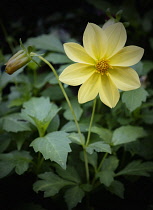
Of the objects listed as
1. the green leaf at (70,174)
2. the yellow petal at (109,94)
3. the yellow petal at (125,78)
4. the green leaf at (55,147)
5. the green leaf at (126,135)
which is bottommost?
the green leaf at (70,174)

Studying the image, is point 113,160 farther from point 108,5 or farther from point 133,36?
point 108,5

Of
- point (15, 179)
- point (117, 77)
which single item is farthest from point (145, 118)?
point (15, 179)

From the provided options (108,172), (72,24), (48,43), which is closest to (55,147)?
(108,172)

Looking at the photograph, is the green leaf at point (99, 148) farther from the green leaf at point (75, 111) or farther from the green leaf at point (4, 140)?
the green leaf at point (4, 140)

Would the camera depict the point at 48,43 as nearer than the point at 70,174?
No

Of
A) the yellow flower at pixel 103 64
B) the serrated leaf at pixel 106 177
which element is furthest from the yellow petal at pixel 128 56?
the serrated leaf at pixel 106 177

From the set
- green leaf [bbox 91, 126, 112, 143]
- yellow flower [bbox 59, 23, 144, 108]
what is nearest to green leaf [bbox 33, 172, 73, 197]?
green leaf [bbox 91, 126, 112, 143]

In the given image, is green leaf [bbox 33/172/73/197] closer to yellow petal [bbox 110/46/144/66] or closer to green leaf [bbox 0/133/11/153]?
green leaf [bbox 0/133/11/153]

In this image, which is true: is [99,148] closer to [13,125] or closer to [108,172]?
[108,172]
